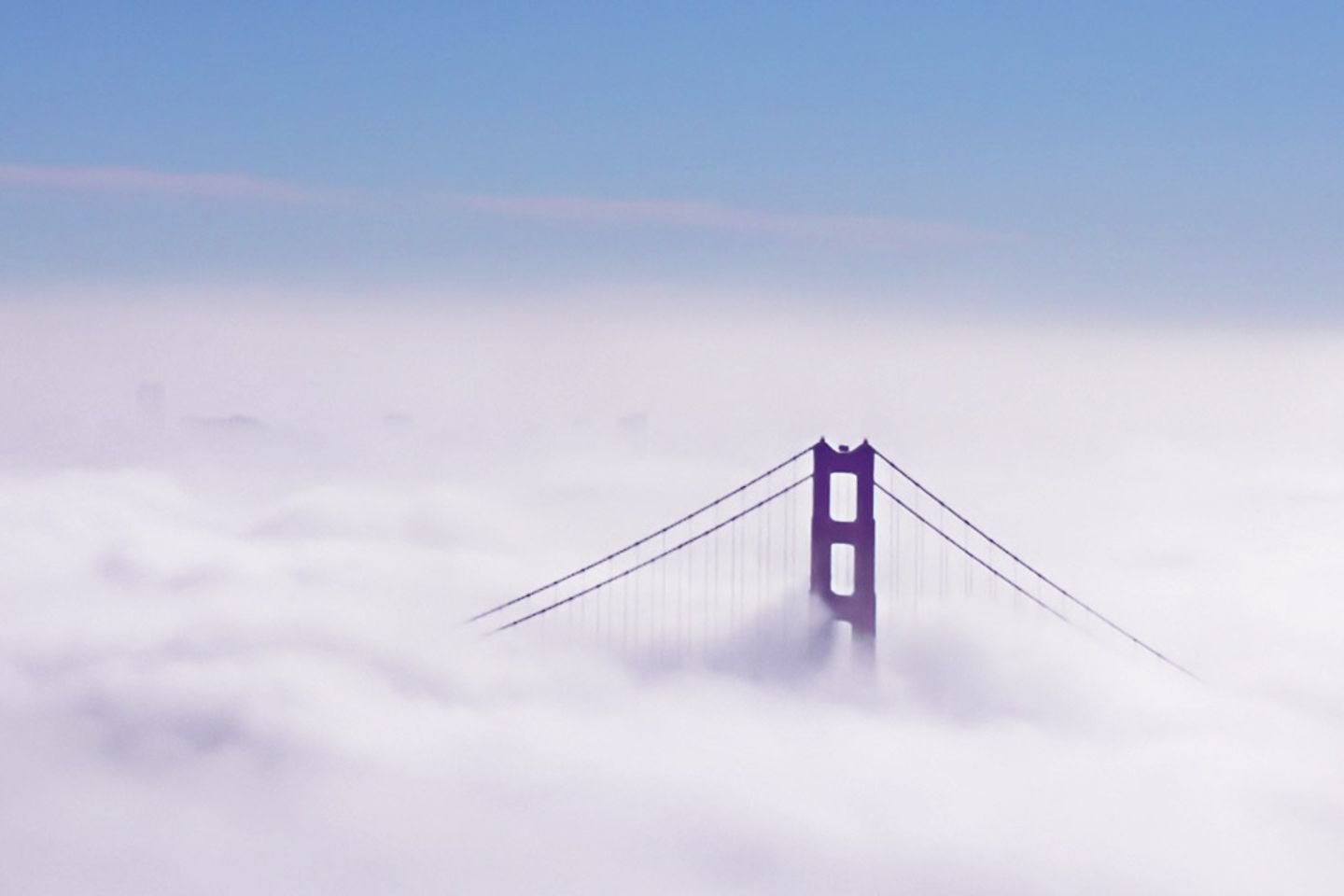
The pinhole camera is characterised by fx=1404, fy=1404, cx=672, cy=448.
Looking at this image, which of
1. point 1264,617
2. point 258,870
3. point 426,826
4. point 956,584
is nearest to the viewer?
point 258,870

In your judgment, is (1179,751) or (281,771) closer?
(1179,751)

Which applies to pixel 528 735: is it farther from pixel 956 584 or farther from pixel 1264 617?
pixel 956 584

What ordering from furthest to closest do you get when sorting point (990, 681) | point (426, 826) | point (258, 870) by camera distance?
1. point (990, 681)
2. point (426, 826)
3. point (258, 870)

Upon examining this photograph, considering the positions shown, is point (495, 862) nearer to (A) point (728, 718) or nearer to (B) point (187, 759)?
(A) point (728, 718)

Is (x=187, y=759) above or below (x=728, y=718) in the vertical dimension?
below

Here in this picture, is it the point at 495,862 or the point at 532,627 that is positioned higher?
the point at 532,627

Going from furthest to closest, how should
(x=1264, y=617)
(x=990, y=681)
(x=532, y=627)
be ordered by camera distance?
(x=1264, y=617) → (x=532, y=627) → (x=990, y=681)

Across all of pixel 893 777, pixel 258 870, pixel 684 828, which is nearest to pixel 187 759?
pixel 258 870

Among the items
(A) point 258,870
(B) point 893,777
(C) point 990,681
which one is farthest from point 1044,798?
(A) point 258,870

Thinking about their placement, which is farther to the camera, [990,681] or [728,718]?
[990,681]
